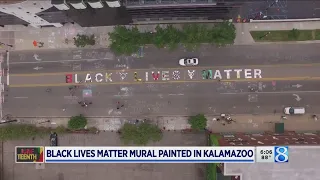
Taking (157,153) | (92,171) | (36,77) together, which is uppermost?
(36,77)

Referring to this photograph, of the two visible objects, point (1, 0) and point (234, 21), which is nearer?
point (1, 0)

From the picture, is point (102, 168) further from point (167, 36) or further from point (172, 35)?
point (172, 35)

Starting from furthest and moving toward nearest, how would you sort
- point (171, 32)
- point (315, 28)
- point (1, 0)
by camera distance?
1. point (315, 28)
2. point (171, 32)
3. point (1, 0)

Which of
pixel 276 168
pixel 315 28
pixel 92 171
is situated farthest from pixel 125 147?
pixel 315 28

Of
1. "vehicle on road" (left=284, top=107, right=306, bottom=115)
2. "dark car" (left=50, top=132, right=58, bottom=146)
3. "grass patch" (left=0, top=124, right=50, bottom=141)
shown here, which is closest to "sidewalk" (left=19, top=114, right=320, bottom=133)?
"vehicle on road" (left=284, top=107, right=306, bottom=115)

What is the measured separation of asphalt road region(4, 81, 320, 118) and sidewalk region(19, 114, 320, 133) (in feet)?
4.11

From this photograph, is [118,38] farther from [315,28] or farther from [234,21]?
[315,28]

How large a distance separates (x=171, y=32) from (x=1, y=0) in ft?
94.2

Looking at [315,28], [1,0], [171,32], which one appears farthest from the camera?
[315,28]

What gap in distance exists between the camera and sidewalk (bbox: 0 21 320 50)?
6169 centimetres

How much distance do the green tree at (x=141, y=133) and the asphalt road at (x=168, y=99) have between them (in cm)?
380

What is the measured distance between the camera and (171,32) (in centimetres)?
5688

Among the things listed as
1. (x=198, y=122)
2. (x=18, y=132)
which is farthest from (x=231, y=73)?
(x=18, y=132)

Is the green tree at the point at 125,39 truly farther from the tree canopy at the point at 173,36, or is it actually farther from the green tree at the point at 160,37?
the green tree at the point at 160,37
